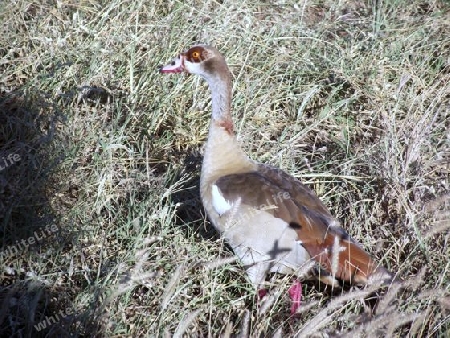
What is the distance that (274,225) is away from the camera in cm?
410

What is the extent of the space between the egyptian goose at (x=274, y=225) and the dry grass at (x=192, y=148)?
Result: 5.3 inches

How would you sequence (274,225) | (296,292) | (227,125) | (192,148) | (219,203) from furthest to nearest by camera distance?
1. (192,148)
2. (227,125)
3. (219,203)
4. (274,225)
5. (296,292)

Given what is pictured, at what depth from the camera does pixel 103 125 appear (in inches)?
197

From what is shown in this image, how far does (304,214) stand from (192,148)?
130 cm

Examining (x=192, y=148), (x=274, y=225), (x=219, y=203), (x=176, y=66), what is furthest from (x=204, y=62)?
(x=274, y=225)

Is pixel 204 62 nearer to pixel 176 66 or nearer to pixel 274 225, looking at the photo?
pixel 176 66

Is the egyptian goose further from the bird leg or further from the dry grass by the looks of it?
the dry grass

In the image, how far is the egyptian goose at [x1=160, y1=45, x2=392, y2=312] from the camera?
395 centimetres

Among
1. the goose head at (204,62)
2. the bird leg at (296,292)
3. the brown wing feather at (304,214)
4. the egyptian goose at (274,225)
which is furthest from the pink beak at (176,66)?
the bird leg at (296,292)

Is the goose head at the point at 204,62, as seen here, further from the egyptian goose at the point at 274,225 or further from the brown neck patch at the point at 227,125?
the egyptian goose at the point at 274,225

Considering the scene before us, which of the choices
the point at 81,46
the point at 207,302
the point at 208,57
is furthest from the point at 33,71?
the point at 207,302

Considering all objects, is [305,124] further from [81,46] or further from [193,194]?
[81,46]

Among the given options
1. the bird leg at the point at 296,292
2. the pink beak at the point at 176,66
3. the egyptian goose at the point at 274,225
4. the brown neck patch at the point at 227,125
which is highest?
the pink beak at the point at 176,66

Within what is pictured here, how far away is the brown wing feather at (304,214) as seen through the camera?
3910 millimetres
